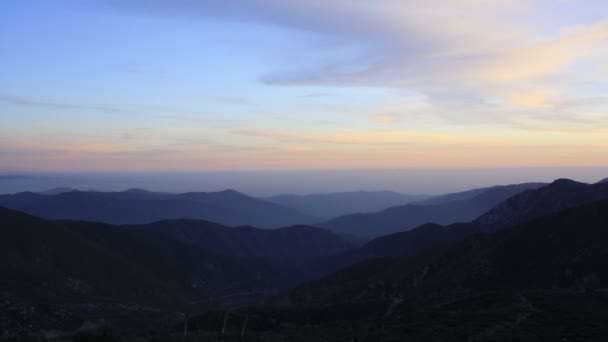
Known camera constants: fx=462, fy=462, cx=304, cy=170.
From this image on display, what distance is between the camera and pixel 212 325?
5562cm

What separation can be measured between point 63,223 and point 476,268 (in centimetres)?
11722

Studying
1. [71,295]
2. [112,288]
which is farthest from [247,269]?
[71,295]

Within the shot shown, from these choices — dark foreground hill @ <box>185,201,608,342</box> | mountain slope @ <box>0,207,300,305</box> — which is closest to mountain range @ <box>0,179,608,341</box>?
dark foreground hill @ <box>185,201,608,342</box>

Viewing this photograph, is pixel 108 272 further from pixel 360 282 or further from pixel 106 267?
pixel 360 282

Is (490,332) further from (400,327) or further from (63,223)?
(63,223)

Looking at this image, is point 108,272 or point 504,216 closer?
point 108,272

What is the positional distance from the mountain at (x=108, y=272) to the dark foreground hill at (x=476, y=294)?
33959 mm

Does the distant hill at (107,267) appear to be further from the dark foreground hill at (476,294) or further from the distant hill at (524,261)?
the distant hill at (524,261)

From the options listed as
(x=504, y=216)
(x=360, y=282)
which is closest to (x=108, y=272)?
(x=360, y=282)

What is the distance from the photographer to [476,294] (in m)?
49.3

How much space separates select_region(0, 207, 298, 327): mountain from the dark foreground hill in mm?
33959

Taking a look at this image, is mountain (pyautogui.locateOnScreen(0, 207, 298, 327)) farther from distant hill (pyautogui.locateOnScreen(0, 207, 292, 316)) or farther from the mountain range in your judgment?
the mountain range

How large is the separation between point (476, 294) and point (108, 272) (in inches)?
3803

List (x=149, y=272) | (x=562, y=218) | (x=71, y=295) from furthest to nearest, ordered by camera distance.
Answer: (x=149, y=272) → (x=71, y=295) → (x=562, y=218)
